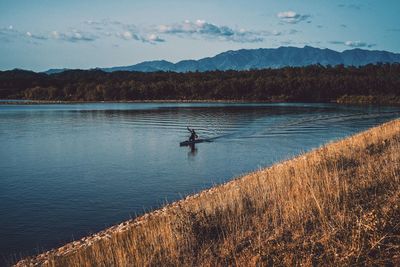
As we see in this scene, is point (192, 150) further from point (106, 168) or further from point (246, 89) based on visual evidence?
point (246, 89)

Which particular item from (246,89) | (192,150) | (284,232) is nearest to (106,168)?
(192,150)

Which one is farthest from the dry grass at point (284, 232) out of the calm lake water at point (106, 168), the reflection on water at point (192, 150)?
the reflection on water at point (192, 150)

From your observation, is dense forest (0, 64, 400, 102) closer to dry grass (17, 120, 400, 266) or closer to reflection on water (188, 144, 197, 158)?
reflection on water (188, 144, 197, 158)

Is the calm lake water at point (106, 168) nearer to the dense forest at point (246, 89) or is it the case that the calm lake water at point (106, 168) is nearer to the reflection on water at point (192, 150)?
the reflection on water at point (192, 150)

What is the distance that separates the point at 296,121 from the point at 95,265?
62598mm

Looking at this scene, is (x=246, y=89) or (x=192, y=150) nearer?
(x=192, y=150)

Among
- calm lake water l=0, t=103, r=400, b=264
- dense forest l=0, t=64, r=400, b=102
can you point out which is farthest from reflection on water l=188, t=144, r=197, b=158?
dense forest l=0, t=64, r=400, b=102

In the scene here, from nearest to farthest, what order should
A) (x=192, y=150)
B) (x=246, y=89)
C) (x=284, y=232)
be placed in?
1. (x=284, y=232)
2. (x=192, y=150)
3. (x=246, y=89)

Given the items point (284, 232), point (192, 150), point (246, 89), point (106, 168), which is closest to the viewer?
point (284, 232)

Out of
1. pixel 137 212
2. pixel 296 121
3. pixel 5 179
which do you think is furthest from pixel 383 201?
pixel 296 121

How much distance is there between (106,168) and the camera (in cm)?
3212

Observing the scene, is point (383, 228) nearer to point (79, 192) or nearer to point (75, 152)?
point (79, 192)

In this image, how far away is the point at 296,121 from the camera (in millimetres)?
69000

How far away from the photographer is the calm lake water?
18922 millimetres
